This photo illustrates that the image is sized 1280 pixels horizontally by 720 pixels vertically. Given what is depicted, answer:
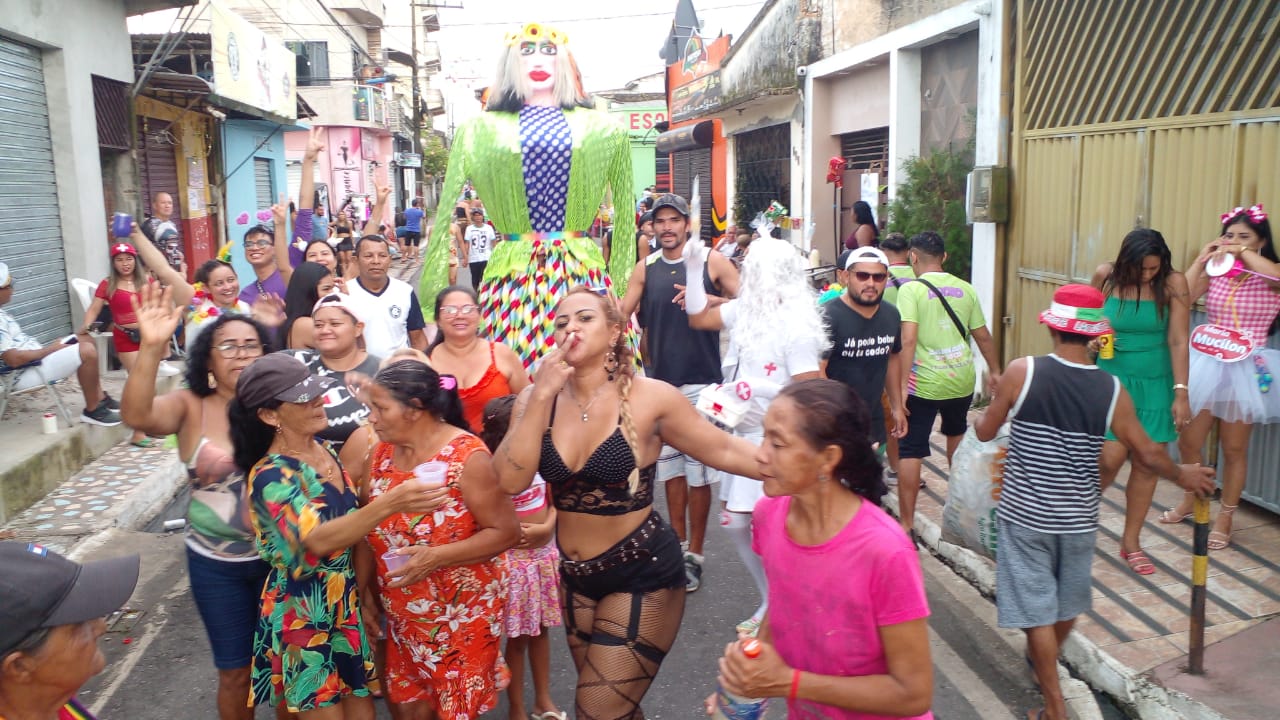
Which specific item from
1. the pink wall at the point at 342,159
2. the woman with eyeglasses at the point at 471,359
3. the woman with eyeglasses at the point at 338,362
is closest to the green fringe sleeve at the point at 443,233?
the woman with eyeglasses at the point at 471,359

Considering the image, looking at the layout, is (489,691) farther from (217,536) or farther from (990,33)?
(990,33)

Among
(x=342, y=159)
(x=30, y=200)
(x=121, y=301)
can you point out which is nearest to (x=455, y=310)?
(x=121, y=301)

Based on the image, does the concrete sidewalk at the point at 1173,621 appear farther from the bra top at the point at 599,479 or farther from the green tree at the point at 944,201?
the green tree at the point at 944,201

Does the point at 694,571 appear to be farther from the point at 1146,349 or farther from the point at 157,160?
the point at 157,160

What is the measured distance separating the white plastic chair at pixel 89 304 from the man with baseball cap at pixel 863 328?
7.50m

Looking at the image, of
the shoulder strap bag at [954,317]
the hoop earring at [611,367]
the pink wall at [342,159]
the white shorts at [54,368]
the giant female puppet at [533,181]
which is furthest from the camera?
the pink wall at [342,159]

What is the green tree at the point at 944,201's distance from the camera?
10852 millimetres

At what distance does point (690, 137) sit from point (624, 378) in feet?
69.7

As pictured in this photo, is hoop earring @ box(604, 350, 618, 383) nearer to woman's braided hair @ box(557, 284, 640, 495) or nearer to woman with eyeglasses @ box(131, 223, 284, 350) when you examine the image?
woman's braided hair @ box(557, 284, 640, 495)

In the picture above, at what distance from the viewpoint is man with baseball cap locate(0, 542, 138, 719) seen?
6.46 ft

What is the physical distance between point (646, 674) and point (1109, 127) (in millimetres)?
6136

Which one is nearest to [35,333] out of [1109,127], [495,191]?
[495,191]

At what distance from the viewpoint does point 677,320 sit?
611 cm

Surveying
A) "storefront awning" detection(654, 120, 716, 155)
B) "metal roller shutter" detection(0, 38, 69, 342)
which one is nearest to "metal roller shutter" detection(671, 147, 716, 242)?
"storefront awning" detection(654, 120, 716, 155)
